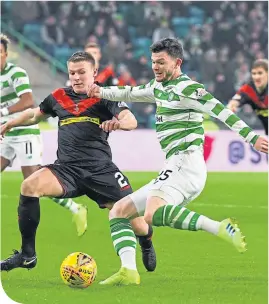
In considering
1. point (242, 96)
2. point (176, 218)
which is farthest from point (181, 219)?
point (242, 96)

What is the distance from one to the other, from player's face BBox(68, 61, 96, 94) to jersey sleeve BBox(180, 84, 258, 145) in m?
1.00

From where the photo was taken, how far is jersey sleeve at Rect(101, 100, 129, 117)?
6.93 meters

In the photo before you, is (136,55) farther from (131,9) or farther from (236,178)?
(236,178)

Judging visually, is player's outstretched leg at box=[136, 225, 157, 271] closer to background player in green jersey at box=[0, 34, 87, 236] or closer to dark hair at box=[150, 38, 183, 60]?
dark hair at box=[150, 38, 183, 60]

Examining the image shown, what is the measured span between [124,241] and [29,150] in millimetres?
3661

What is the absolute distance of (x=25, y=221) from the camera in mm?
6918

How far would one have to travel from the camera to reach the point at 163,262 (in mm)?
7645

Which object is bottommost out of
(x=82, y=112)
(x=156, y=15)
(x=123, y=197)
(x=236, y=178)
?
(x=236, y=178)

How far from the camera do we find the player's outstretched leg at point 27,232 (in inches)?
271

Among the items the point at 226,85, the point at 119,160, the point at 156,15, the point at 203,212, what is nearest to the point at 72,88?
the point at 203,212

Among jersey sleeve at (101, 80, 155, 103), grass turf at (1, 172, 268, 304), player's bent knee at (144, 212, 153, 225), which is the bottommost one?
grass turf at (1, 172, 268, 304)

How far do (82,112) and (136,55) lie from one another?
50.8 feet

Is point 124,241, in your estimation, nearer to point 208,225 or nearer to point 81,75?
point 208,225

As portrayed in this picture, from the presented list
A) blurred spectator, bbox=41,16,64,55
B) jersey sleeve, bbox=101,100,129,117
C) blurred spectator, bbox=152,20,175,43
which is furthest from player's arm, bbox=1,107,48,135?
blurred spectator, bbox=41,16,64,55
